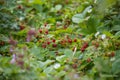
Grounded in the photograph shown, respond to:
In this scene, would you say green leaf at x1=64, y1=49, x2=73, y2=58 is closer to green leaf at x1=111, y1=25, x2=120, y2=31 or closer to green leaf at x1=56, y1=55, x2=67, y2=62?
green leaf at x1=56, y1=55, x2=67, y2=62

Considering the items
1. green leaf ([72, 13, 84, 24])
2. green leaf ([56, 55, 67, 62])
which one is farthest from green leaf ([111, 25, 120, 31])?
green leaf ([56, 55, 67, 62])

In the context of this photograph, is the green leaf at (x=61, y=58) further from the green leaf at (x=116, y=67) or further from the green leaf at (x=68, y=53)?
the green leaf at (x=116, y=67)

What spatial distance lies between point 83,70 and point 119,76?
35 centimetres

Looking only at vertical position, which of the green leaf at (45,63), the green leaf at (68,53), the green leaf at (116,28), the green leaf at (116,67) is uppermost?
the green leaf at (116,28)

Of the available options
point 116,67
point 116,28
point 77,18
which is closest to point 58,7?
point 77,18

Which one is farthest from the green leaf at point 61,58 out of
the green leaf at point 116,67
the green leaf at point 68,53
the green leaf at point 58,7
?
the green leaf at point 58,7

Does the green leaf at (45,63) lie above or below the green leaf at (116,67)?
above

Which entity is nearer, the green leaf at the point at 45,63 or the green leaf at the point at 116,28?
the green leaf at the point at 45,63

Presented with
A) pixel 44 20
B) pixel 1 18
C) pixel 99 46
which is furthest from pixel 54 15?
pixel 99 46

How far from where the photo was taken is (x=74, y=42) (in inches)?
111

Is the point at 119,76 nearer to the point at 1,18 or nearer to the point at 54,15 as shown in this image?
the point at 1,18

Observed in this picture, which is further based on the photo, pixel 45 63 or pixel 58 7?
pixel 58 7

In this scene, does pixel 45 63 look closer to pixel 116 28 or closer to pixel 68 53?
pixel 68 53

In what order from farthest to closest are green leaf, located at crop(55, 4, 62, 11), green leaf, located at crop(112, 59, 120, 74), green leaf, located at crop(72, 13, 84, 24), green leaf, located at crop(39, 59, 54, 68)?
green leaf, located at crop(55, 4, 62, 11)
green leaf, located at crop(72, 13, 84, 24)
green leaf, located at crop(39, 59, 54, 68)
green leaf, located at crop(112, 59, 120, 74)
